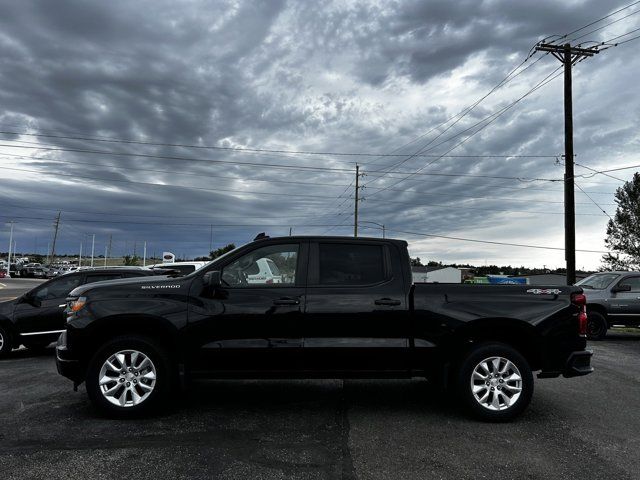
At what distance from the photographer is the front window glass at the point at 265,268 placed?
5.20m

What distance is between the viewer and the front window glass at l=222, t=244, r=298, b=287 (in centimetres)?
520

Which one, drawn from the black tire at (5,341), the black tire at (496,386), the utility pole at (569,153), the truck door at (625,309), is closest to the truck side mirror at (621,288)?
the truck door at (625,309)

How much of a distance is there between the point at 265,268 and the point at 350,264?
955 millimetres

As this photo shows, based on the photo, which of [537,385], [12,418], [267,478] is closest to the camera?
[267,478]

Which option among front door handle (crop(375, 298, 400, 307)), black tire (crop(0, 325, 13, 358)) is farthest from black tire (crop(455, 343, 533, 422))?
black tire (crop(0, 325, 13, 358))

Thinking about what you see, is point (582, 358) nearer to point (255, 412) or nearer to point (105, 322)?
point (255, 412)

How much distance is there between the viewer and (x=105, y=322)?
5.05m

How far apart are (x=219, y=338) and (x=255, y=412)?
0.94 meters

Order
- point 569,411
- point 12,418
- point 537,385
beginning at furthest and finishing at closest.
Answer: point 537,385 < point 569,411 < point 12,418

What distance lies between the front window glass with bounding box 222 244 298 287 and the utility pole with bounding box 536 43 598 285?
1564cm

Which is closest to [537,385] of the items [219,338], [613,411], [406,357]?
[613,411]

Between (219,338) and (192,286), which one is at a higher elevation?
(192,286)

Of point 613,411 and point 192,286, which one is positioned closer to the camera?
point 192,286

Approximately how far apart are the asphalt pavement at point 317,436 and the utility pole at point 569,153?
40.7ft
